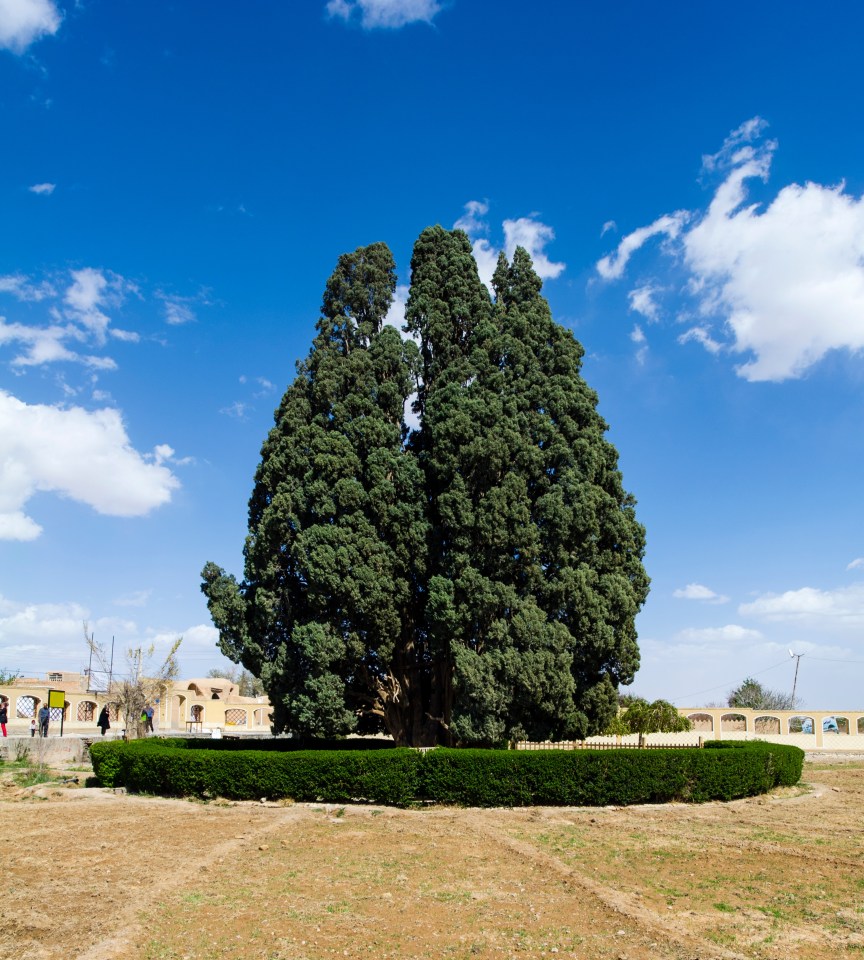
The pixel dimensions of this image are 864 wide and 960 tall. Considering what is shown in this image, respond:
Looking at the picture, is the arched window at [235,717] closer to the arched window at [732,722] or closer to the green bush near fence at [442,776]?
the arched window at [732,722]

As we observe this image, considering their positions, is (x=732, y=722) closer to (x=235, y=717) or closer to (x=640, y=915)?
(x=235, y=717)

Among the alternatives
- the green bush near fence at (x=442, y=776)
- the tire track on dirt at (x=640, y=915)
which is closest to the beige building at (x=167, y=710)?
the green bush near fence at (x=442, y=776)

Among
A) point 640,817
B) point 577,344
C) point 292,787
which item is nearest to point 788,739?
point 577,344

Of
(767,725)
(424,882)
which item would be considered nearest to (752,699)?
→ (767,725)

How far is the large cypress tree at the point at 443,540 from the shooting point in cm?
1748

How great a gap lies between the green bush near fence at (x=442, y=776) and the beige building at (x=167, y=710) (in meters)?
20.4

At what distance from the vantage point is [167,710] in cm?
4216

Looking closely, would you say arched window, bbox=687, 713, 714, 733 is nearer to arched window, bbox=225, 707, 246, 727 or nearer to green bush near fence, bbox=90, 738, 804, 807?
arched window, bbox=225, 707, 246, 727

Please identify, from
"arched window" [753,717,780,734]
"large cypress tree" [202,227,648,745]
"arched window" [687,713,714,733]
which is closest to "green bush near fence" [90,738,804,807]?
"large cypress tree" [202,227,648,745]

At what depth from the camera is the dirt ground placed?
678 centimetres

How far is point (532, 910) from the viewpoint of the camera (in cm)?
776

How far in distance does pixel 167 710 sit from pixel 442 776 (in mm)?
32277

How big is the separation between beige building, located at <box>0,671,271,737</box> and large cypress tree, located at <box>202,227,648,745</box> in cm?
1727

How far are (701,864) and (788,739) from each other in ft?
112
